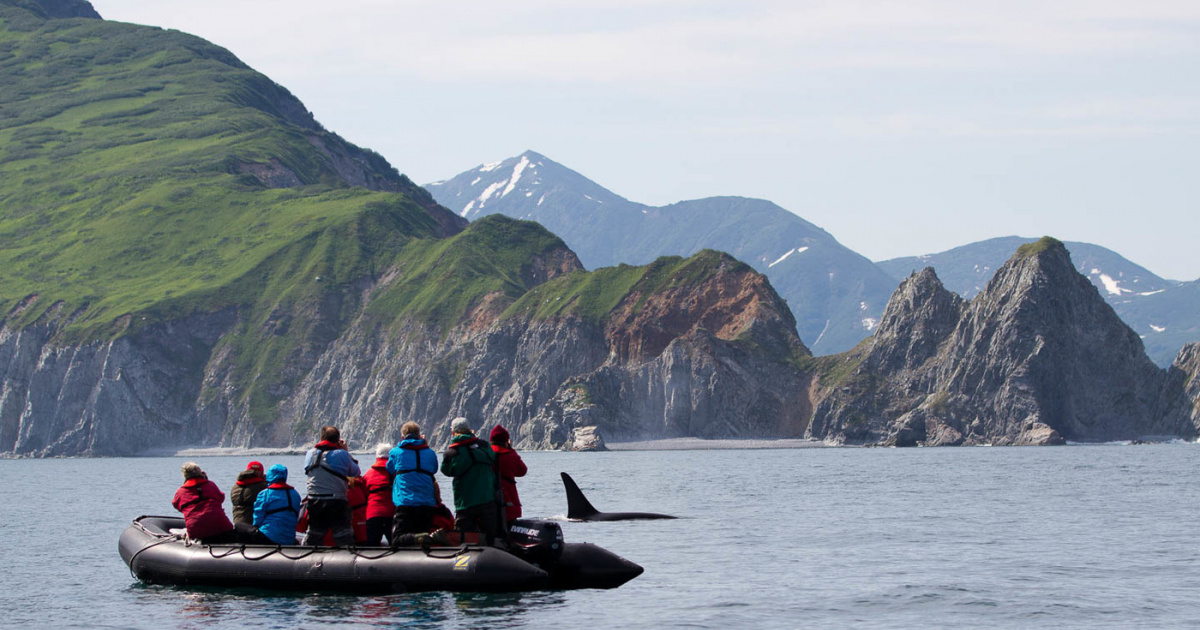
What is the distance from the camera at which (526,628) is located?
27094 mm

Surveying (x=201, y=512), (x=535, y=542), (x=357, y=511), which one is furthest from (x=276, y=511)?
(x=535, y=542)

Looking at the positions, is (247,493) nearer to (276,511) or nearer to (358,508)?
(276,511)

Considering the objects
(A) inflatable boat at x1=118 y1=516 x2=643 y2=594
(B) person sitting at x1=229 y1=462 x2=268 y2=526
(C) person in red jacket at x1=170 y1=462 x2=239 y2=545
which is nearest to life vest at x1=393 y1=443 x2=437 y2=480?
(A) inflatable boat at x1=118 y1=516 x2=643 y2=594

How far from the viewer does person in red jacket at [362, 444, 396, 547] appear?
31328 millimetres

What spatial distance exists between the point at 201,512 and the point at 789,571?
15.3 m

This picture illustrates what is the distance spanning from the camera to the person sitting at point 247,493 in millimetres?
33188

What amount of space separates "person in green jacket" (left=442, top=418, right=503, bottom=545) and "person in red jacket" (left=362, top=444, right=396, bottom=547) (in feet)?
5.28

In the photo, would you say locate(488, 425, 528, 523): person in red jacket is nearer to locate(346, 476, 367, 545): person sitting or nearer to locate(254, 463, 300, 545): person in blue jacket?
locate(346, 476, 367, 545): person sitting

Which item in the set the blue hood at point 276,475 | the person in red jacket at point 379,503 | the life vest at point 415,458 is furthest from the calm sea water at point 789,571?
the life vest at point 415,458

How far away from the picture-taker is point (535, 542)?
102ft

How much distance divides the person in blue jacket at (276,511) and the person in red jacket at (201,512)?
1156mm

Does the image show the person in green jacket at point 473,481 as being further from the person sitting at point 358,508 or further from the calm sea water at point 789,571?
the person sitting at point 358,508

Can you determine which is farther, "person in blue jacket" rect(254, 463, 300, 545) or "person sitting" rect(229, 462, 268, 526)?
"person sitting" rect(229, 462, 268, 526)

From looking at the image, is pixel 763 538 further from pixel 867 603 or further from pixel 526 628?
pixel 526 628
